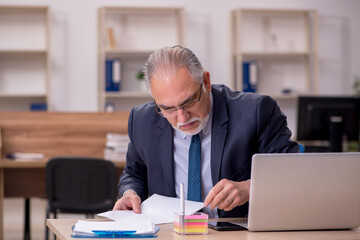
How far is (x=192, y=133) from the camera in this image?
6.64ft

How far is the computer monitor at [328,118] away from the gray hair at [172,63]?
2631 millimetres

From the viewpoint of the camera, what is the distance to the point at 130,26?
6.58m

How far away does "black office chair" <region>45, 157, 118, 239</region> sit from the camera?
368 centimetres

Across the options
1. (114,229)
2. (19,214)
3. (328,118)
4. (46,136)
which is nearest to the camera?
(114,229)

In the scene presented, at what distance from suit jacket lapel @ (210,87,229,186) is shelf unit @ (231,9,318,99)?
459 cm

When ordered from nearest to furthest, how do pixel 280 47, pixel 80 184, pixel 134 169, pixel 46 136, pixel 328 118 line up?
pixel 134 169
pixel 80 184
pixel 46 136
pixel 328 118
pixel 280 47

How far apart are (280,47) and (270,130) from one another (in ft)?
16.2

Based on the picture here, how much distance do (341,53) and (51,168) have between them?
171 inches

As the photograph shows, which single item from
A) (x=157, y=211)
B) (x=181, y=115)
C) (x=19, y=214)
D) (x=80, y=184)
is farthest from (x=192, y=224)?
(x=19, y=214)

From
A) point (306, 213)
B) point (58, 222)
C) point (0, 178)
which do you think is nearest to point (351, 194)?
point (306, 213)

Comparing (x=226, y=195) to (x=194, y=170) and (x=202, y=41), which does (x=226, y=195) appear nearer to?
(x=194, y=170)

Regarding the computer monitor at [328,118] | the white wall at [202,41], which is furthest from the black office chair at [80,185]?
the white wall at [202,41]

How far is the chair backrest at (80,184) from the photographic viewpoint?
145 inches

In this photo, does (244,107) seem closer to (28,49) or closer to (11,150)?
(11,150)
